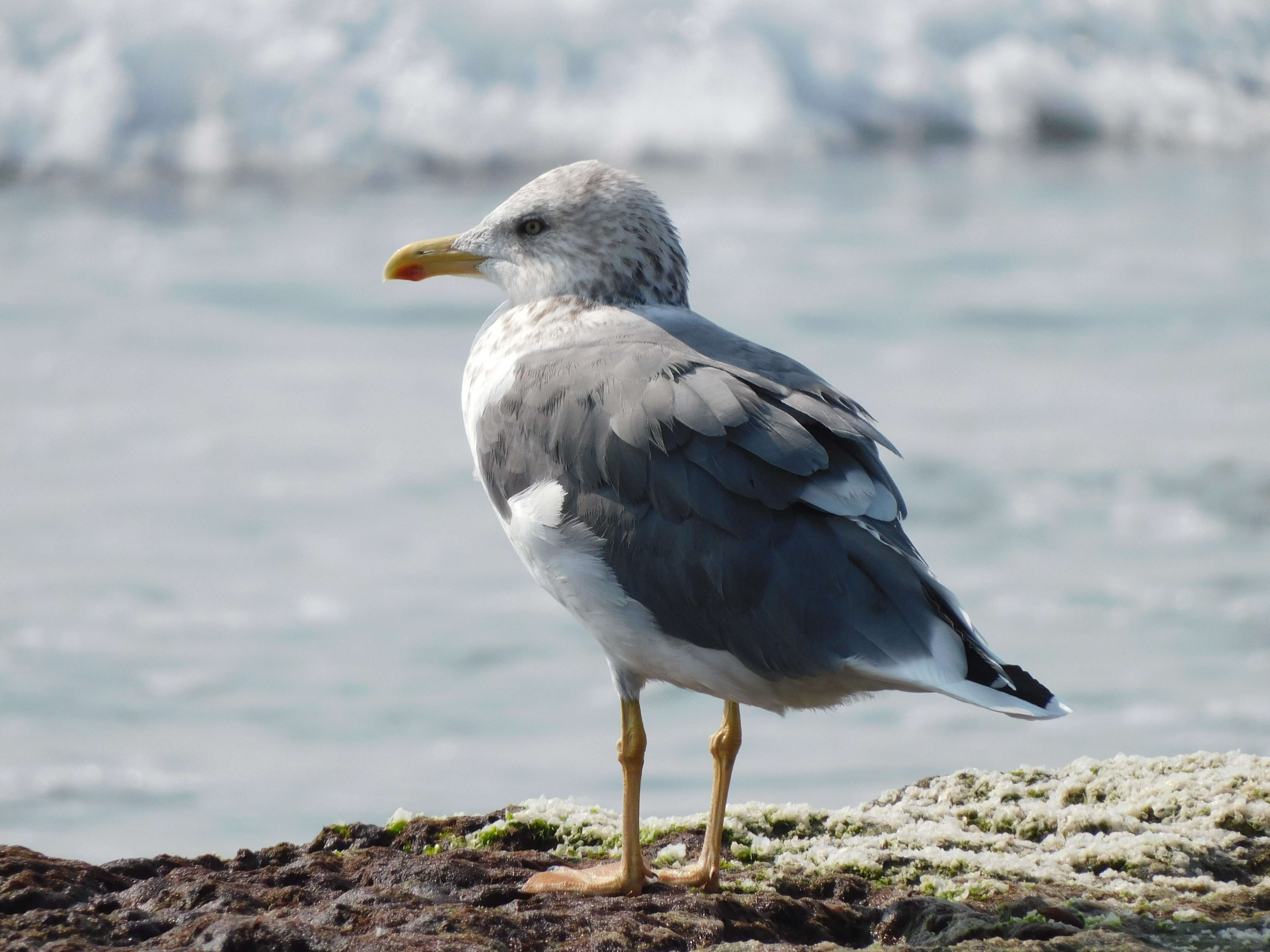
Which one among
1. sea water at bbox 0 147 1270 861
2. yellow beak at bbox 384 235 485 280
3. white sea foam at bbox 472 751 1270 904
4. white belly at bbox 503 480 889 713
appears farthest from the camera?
sea water at bbox 0 147 1270 861

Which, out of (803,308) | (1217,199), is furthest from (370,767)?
(1217,199)

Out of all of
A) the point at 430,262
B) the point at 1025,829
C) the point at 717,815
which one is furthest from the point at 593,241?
the point at 1025,829

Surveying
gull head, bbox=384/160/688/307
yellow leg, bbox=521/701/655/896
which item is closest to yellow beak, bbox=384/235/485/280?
gull head, bbox=384/160/688/307

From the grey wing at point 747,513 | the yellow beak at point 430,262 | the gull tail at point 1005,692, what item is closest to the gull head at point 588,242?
the yellow beak at point 430,262

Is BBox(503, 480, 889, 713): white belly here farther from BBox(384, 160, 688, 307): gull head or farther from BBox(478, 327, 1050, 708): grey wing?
BBox(384, 160, 688, 307): gull head

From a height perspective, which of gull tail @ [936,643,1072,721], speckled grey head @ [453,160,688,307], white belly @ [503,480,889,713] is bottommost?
gull tail @ [936,643,1072,721]

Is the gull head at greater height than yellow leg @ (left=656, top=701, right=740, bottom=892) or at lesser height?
greater

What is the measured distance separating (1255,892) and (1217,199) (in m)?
16.4

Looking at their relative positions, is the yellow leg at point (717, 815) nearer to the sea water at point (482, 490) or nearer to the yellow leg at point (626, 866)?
the yellow leg at point (626, 866)

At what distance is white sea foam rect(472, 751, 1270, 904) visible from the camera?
3752 millimetres

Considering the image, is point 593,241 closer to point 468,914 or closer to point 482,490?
point 468,914

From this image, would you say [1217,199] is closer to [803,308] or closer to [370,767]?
[803,308]

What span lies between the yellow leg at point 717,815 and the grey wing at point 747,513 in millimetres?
513

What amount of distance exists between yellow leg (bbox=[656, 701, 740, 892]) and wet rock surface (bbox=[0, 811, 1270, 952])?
0.20 ft
